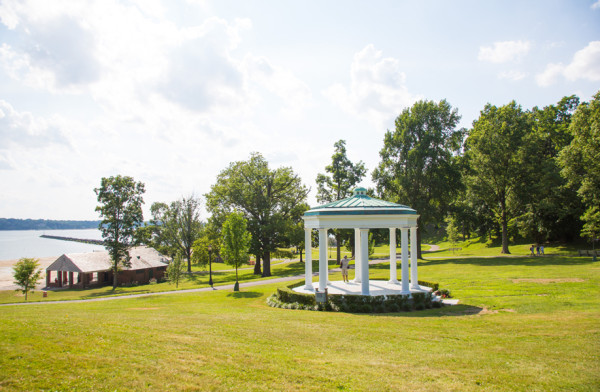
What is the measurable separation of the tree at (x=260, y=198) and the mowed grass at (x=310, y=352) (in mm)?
28867

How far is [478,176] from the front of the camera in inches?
Answer: 1892

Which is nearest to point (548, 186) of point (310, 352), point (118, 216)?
point (310, 352)

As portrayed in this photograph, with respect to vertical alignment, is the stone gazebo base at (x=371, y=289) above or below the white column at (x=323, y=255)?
below

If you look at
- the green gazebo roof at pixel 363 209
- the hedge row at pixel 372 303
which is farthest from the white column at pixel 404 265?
the green gazebo roof at pixel 363 209

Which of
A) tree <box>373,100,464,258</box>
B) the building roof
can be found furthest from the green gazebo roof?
the building roof

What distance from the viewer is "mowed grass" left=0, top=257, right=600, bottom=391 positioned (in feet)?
26.1

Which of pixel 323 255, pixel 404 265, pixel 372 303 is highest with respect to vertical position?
pixel 323 255

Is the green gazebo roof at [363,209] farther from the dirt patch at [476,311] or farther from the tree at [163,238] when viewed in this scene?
the tree at [163,238]

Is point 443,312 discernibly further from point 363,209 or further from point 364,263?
point 363,209

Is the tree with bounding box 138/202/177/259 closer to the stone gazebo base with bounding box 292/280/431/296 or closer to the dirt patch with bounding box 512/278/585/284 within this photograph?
the stone gazebo base with bounding box 292/280/431/296

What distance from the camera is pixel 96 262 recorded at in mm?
47844

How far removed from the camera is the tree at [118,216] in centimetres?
4553

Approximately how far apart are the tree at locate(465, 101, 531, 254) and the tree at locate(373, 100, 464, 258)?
277 centimetres

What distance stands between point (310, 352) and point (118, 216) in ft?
141
